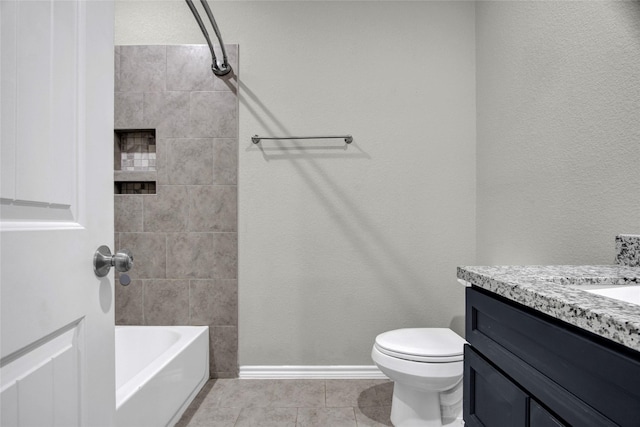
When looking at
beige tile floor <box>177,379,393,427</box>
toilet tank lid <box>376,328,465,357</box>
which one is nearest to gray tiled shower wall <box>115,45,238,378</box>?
beige tile floor <box>177,379,393,427</box>

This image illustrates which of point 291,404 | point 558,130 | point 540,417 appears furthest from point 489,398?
point 291,404

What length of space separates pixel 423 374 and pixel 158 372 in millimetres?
1158

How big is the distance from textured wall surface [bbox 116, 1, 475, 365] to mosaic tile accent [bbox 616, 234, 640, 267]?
1.06 meters

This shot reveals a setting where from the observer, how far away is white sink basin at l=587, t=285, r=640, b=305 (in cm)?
81

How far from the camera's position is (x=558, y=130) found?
4.58ft

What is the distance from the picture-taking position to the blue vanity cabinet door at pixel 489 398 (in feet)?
2.40

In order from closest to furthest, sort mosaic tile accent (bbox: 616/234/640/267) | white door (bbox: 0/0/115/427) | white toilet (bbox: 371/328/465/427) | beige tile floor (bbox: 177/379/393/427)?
white door (bbox: 0/0/115/427) → mosaic tile accent (bbox: 616/234/640/267) → white toilet (bbox: 371/328/465/427) → beige tile floor (bbox: 177/379/393/427)

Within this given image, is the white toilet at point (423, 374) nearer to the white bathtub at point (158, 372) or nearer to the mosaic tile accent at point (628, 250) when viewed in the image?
the mosaic tile accent at point (628, 250)

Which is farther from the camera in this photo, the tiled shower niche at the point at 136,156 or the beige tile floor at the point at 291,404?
the tiled shower niche at the point at 136,156

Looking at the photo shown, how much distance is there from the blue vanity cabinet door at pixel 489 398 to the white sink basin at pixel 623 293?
0.31 metres

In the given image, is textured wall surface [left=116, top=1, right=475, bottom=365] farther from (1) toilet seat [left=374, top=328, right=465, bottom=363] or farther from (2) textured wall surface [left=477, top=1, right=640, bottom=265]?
(1) toilet seat [left=374, top=328, right=465, bottom=363]

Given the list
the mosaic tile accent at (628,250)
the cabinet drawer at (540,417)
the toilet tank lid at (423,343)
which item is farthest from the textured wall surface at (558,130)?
the cabinet drawer at (540,417)

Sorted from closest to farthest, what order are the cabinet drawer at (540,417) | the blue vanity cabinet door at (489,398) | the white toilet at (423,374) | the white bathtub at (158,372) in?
the cabinet drawer at (540,417), the blue vanity cabinet door at (489,398), the white bathtub at (158,372), the white toilet at (423,374)

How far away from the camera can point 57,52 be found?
0.60 m
